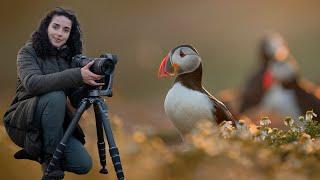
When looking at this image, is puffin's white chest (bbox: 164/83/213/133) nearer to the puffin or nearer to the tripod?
the puffin

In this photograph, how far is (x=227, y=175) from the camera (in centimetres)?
512

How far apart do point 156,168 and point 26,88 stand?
0.98m

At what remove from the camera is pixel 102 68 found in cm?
516

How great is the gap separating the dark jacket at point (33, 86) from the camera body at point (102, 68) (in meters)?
0.08

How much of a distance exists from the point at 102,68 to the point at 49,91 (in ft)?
1.06

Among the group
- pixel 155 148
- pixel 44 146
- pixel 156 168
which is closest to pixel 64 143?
pixel 44 146

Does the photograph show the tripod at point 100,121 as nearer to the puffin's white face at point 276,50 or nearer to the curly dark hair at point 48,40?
the curly dark hair at point 48,40

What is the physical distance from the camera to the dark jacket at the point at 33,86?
514cm

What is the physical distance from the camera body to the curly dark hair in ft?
0.33

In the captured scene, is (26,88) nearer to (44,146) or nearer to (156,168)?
(44,146)

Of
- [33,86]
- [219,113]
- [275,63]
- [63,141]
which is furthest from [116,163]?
[275,63]

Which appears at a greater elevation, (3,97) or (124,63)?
(124,63)

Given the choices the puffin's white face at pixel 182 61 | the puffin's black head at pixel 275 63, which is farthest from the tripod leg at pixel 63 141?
the puffin's black head at pixel 275 63

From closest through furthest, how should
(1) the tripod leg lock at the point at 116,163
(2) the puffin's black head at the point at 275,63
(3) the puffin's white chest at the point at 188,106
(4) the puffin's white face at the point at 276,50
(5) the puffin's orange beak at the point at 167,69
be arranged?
(1) the tripod leg lock at the point at 116,163, (3) the puffin's white chest at the point at 188,106, (5) the puffin's orange beak at the point at 167,69, (2) the puffin's black head at the point at 275,63, (4) the puffin's white face at the point at 276,50
